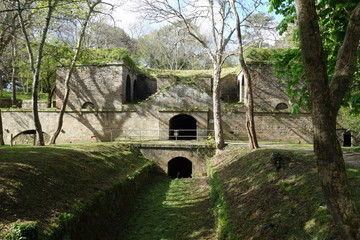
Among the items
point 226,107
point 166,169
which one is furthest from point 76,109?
point 226,107

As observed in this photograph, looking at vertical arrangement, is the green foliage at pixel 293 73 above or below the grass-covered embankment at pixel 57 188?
above

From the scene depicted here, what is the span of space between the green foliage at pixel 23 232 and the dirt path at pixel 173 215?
11.4 feet

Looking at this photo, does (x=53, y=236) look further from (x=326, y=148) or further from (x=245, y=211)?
(x=326, y=148)

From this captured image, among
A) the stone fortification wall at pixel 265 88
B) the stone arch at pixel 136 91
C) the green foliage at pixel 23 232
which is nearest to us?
the green foliage at pixel 23 232

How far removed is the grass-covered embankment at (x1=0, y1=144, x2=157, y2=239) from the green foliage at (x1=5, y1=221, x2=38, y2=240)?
5 centimetres

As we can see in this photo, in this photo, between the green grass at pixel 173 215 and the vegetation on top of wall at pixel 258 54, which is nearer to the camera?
the green grass at pixel 173 215

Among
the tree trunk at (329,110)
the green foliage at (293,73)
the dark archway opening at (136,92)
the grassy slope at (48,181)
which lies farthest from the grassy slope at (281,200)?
the dark archway opening at (136,92)

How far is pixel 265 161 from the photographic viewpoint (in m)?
10.3

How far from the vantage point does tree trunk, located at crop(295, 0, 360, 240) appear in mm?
3826

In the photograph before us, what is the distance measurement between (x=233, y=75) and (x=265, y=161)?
60.0ft

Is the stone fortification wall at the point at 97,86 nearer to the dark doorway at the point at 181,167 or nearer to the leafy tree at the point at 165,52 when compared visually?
the dark doorway at the point at 181,167

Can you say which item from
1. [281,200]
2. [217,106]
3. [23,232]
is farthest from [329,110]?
[217,106]

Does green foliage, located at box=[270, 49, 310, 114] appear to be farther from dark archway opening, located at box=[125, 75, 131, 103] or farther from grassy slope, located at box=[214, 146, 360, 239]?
dark archway opening, located at box=[125, 75, 131, 103]

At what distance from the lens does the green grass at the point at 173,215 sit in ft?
29.4
